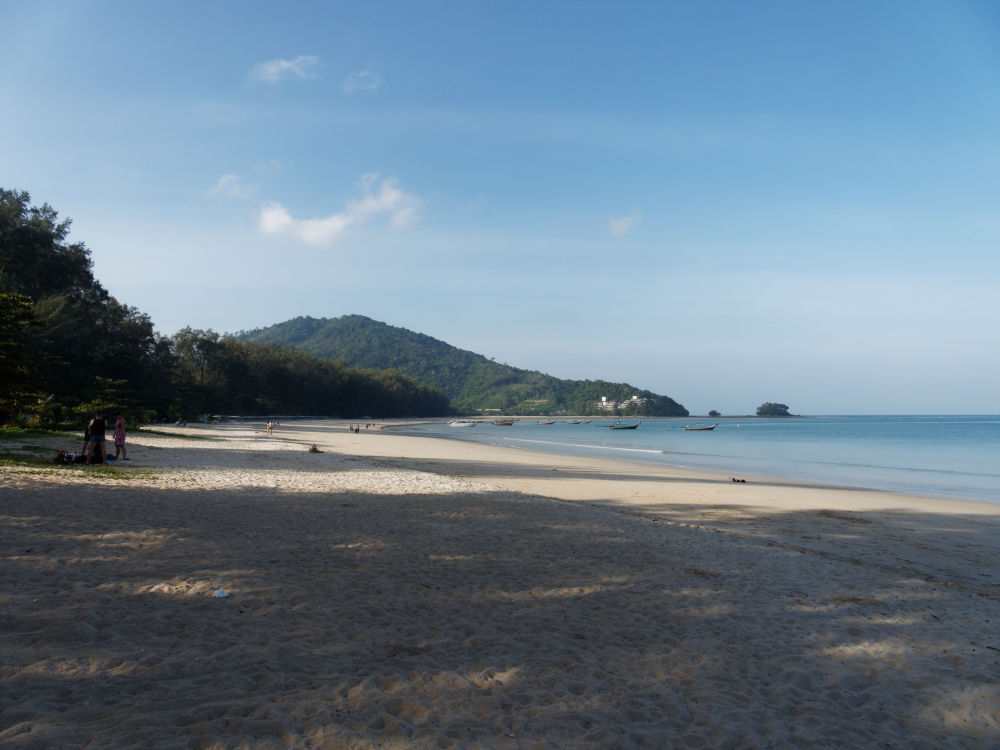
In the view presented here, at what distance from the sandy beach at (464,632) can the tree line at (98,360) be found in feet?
40.1

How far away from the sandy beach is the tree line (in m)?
12.2

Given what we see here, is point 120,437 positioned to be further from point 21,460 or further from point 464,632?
point 464,632

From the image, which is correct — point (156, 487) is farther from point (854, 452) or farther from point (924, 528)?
point (854, 452)

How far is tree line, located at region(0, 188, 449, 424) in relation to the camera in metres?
20.2

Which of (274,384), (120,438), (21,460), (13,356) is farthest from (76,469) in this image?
(274,384)

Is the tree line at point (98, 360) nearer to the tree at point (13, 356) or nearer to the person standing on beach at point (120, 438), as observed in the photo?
the tree at point (13, 356)

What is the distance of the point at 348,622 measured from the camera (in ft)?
16.9

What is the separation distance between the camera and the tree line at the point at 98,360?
20.2m

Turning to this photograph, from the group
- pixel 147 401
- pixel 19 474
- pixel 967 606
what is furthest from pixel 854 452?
pixel 147 401

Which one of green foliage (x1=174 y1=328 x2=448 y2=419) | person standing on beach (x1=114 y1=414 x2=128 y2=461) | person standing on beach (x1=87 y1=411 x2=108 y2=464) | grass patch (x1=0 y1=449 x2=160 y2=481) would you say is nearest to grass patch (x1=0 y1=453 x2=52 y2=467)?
grass patch (x1=0 y1=449 x2=160 y2=481)

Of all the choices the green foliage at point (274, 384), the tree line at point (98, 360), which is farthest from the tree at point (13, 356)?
the green foliage at point (274, 384)

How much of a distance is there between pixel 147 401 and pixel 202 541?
5235 cm

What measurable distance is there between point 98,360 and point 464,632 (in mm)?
50246

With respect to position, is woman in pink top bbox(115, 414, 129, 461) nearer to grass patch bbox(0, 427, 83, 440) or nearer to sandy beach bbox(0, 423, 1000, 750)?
grass patch bbox(0, 427, 83, 440)
